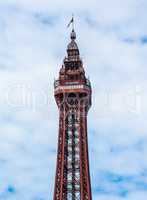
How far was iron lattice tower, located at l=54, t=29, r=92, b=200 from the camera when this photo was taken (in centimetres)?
12269

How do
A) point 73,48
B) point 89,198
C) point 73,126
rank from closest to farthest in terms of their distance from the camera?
1. point 89,198
2. point 73,126
3. point 73,48

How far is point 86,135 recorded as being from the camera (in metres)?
128

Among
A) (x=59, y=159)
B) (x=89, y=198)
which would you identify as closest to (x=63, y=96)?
(x=59, y=159)

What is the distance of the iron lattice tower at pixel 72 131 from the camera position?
123 metres

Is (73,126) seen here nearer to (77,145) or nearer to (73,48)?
(77,145)

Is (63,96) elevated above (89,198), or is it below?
above

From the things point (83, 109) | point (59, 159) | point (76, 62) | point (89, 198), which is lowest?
point (89, 198)

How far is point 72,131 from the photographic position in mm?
128500

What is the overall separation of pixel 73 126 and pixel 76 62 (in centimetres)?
1439

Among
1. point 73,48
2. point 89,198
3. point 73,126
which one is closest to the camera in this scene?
point 89,198

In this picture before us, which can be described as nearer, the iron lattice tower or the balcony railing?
the iron lattice tower

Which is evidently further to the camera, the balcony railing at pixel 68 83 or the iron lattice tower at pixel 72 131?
the balcony railing at pixel 68 83

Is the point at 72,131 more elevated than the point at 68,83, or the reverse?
the point at 68,83

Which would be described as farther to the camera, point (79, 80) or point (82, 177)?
point (79, 80)
